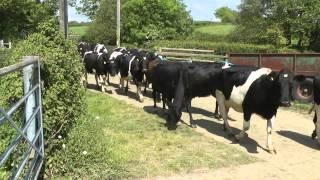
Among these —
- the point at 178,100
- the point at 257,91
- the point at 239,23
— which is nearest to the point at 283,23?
the point at 239,23

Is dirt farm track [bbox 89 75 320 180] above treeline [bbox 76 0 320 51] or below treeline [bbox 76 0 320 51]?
below

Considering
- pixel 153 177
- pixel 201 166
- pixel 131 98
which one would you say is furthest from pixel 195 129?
pixel 131 98

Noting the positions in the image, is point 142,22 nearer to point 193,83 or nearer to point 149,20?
point 149,20

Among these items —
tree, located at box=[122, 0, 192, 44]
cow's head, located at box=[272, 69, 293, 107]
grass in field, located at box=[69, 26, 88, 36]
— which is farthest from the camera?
grass in field, located at box=[69, 26, 88, 36]

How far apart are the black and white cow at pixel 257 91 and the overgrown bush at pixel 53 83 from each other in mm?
3763

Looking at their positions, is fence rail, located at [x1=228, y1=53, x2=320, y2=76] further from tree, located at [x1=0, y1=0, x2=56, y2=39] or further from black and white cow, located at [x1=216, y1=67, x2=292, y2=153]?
tree, located at [x1=0, y1=0, x2=56, y2=39]

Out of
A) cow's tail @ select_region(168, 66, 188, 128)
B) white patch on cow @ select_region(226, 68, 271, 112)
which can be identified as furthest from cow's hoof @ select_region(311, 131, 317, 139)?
cow's tail @ select_region(168, 66, 188, 128)

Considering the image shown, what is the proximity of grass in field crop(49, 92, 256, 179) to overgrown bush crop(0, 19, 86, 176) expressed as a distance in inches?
12.3

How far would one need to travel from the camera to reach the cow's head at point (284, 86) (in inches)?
388

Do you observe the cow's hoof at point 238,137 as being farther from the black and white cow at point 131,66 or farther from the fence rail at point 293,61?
the fence rail at point 293,61

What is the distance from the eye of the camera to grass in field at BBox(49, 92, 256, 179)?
8133 mm

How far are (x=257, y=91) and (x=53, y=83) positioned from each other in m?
4.46

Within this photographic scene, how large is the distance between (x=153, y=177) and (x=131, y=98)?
9367mm

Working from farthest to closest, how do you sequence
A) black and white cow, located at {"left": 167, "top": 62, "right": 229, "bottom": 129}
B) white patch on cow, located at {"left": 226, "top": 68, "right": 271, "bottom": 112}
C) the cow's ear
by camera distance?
black and white cow, located at {"left": 167, "top": 62, "right": 229, "bottom": 129} < white patch on cow, located at {"left": 226, "top": 68, "right": 271, "bottom": 112} < the cow's ear
